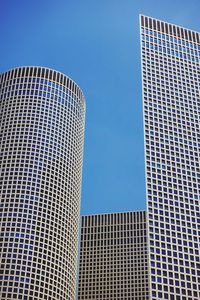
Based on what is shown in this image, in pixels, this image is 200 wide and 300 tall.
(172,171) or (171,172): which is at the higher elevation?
(172,171)

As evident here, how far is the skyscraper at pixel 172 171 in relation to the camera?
5824 inches

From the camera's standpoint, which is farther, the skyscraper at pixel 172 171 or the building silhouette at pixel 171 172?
the skyscraper at pixel 172 171

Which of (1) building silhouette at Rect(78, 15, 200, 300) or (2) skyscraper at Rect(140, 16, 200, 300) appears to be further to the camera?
(2) skyscraper at Rect(140, 16, 200, 300)

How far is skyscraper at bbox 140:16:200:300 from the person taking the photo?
485ft

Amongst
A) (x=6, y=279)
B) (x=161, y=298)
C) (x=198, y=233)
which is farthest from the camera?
(x=6, y=279)

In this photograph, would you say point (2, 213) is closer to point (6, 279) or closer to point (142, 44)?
point (6, 279)

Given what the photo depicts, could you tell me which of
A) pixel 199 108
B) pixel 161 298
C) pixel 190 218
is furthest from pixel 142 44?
pixel 161 298

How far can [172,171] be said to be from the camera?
552ft

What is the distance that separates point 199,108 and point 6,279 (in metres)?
84.6

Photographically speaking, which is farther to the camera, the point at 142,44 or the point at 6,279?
the point at 142,44

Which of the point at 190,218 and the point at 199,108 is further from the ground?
the point at 199,108

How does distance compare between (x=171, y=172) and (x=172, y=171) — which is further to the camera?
(x=172, y=171)

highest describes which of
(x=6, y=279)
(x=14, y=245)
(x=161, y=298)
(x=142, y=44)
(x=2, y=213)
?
(x=142, y=44)

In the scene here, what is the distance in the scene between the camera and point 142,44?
19825 centimetres
